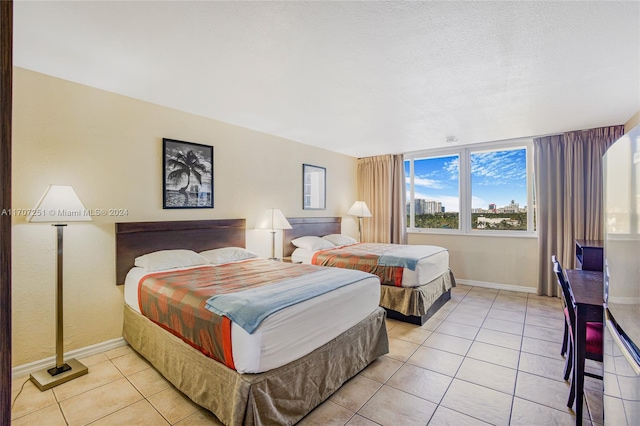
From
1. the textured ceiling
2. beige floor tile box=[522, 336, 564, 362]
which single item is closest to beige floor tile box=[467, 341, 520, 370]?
beige floor tile box=[522, 336, 564, 362]

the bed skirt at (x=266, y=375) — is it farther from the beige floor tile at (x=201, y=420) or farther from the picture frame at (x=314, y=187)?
the picture frame at (x=314, y=187)

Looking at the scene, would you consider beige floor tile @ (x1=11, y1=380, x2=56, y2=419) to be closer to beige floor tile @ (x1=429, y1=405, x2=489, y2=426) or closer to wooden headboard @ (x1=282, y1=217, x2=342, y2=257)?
beige floor tile @ (x1=429, y1=405, x2=489, y2=426)

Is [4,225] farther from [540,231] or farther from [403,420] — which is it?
[540,231]

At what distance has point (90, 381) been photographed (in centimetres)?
234

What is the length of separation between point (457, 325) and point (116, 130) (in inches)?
163

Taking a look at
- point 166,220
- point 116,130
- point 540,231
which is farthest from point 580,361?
point 116,130

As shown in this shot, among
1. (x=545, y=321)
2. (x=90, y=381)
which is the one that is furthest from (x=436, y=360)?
(x=90, y=381)

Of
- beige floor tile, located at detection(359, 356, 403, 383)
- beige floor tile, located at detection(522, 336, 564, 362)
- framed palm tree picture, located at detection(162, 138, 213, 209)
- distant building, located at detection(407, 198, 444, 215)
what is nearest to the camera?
beige floor tile, located at detection(359, 356, 403, 383)

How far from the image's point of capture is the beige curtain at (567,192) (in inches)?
160

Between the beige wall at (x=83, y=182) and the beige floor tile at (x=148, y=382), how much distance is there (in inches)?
28.9

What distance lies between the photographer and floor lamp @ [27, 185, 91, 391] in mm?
2258

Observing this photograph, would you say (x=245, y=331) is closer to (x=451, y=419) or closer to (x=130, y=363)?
(x=451, y=419)

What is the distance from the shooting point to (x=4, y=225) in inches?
24.9

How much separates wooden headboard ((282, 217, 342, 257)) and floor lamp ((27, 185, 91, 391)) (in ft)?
8.80
